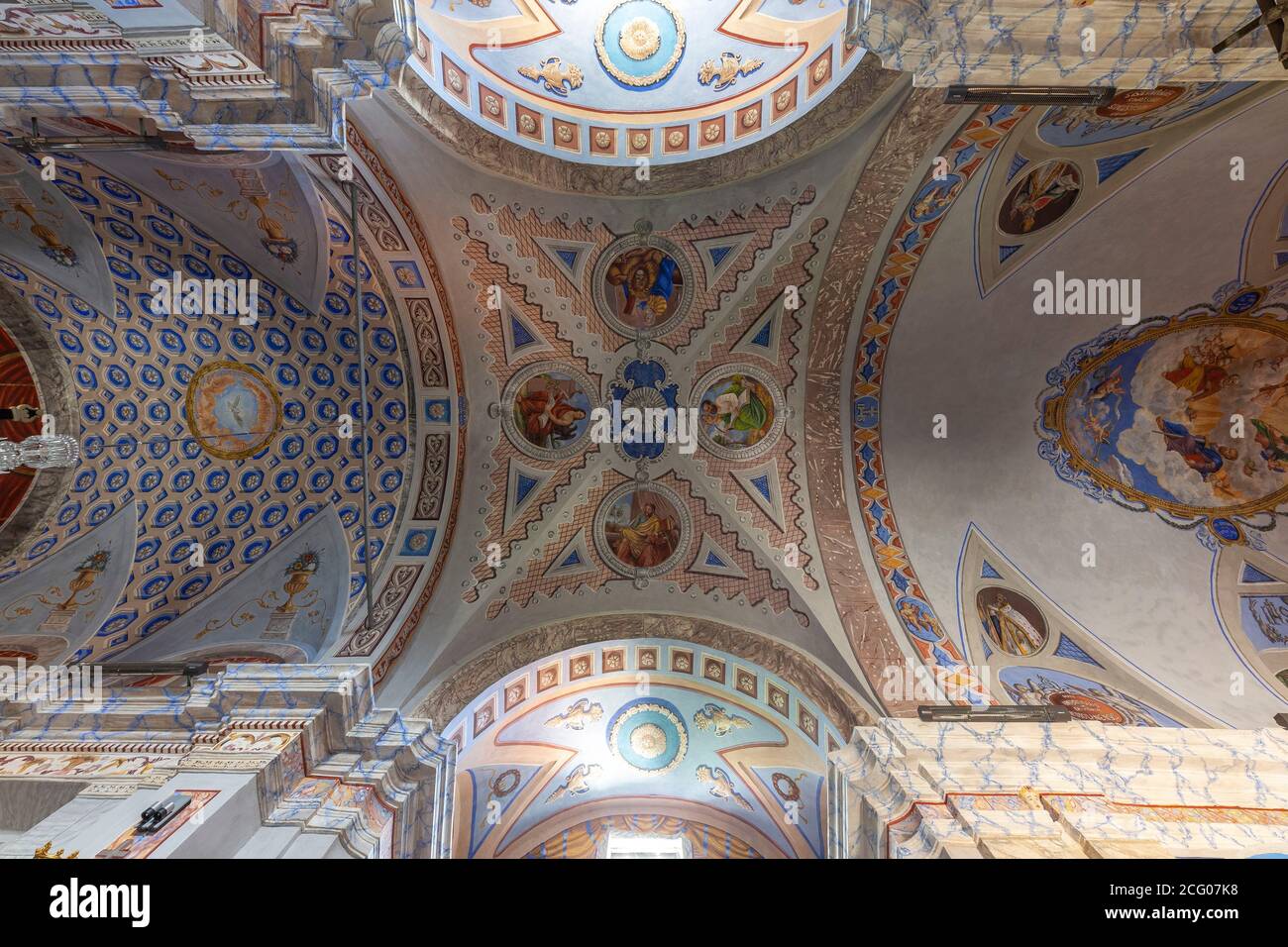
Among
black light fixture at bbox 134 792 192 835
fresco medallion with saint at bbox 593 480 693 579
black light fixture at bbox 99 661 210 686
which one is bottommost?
black light fixture at bbox 134 792 192 835

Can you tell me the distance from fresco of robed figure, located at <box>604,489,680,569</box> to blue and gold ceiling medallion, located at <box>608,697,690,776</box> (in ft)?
7.74

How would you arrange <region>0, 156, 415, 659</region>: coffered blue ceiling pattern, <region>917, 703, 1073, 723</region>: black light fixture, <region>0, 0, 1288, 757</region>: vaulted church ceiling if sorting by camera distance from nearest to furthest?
<region>917, 703, 1073, 723</region>: black light fixture, <region>0, 0, 1288, 757</region>: vaulted church ceiling, <region>0, 156, 415, 659</region>: coffered blue ceiling pattern

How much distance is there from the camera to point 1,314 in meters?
8.65

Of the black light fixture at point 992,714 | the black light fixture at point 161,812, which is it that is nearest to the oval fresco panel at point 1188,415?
the black light fixture at point 992,714

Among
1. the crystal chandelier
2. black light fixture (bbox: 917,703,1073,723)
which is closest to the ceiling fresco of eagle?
A: black light fixture (bbox: 917,703,1073,723)

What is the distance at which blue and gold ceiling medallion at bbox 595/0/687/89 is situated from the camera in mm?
8273

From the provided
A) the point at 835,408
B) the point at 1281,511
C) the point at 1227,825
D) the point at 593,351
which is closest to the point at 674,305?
the point at 593,351

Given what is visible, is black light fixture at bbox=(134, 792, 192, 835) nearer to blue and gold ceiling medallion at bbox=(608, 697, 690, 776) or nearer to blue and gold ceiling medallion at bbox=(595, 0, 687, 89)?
blue and gold ceiling medallion at bbox=(608, 697, 690, 776)

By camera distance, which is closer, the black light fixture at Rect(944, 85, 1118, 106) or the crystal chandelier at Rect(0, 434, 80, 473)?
the black light fixture at Rect(944, 85, 1118, 106)

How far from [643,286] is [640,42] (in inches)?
134

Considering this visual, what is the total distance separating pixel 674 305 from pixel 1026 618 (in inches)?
283

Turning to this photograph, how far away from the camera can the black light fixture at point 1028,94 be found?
5023mm

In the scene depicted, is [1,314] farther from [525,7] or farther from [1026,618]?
[1026,618]

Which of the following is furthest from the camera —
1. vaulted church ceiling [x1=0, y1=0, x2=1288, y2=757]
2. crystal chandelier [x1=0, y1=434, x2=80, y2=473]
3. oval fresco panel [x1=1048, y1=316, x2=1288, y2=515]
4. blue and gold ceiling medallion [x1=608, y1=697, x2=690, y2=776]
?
blue and gold ceiling medallion [x1=608, y1=697, x2=690, y2=776]
